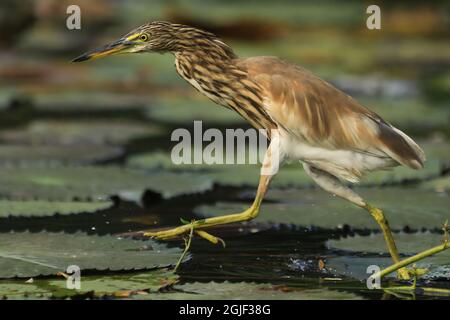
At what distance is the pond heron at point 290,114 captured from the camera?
5352mm

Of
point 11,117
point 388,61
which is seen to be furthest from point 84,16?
point 11,117

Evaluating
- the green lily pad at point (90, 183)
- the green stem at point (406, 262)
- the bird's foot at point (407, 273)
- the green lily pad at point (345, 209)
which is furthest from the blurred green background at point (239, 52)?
the green stem at point (406, 262)

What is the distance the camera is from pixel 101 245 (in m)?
5.53

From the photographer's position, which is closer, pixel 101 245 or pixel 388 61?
pixel 101 245

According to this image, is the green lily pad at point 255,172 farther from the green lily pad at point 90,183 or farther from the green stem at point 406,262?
the green stem at point 406,262

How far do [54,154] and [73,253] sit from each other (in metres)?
3.11

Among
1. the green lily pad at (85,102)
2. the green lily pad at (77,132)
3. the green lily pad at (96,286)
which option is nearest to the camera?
the green lily pad at (96,286)

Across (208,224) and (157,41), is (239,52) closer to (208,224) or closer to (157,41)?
(157,41)

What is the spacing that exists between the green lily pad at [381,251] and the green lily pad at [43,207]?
58.3 inches

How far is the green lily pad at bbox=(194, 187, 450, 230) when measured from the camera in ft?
21.0

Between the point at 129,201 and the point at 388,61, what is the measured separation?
8.72 meters

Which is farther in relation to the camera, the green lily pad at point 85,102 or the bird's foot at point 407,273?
the green lily pad at point 85,102

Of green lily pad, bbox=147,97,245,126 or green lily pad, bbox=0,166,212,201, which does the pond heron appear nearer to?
green lily pad, bbox=0,166,212,201
